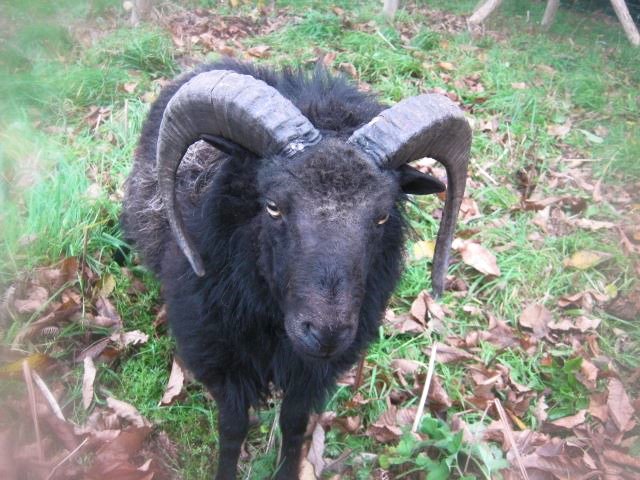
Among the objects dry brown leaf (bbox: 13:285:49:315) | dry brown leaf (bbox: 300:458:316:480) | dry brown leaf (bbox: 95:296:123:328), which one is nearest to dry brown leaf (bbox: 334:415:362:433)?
dry brown leaf (bbox: 300:458:316:480)

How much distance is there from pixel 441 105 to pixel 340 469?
7.30 ft

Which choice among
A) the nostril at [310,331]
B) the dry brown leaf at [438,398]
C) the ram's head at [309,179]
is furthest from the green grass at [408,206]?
the nostril at [310,331]

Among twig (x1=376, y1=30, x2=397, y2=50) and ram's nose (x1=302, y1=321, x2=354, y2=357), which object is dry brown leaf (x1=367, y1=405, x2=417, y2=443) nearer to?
ram's nose (x1=302, y1=321, x2=354, y2=357)

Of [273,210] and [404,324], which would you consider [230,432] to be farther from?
[404,324]

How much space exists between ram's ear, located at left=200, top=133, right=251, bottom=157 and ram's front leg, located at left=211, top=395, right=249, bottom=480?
1.40 m

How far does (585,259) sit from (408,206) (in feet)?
5.43

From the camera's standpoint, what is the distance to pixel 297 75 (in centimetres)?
311

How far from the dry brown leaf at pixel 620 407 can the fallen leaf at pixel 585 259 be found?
135 centimetres

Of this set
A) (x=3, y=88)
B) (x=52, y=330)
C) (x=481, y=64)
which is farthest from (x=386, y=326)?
(x=481, y=64)

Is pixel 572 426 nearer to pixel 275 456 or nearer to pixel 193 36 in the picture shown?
pixel 275 456

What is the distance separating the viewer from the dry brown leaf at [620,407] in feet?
10.9

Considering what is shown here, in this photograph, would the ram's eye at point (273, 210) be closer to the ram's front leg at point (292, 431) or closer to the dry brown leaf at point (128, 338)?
the ram's front leg at point (292, 431)

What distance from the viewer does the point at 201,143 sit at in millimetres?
3170

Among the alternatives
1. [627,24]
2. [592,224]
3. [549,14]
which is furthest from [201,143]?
[549,14]
